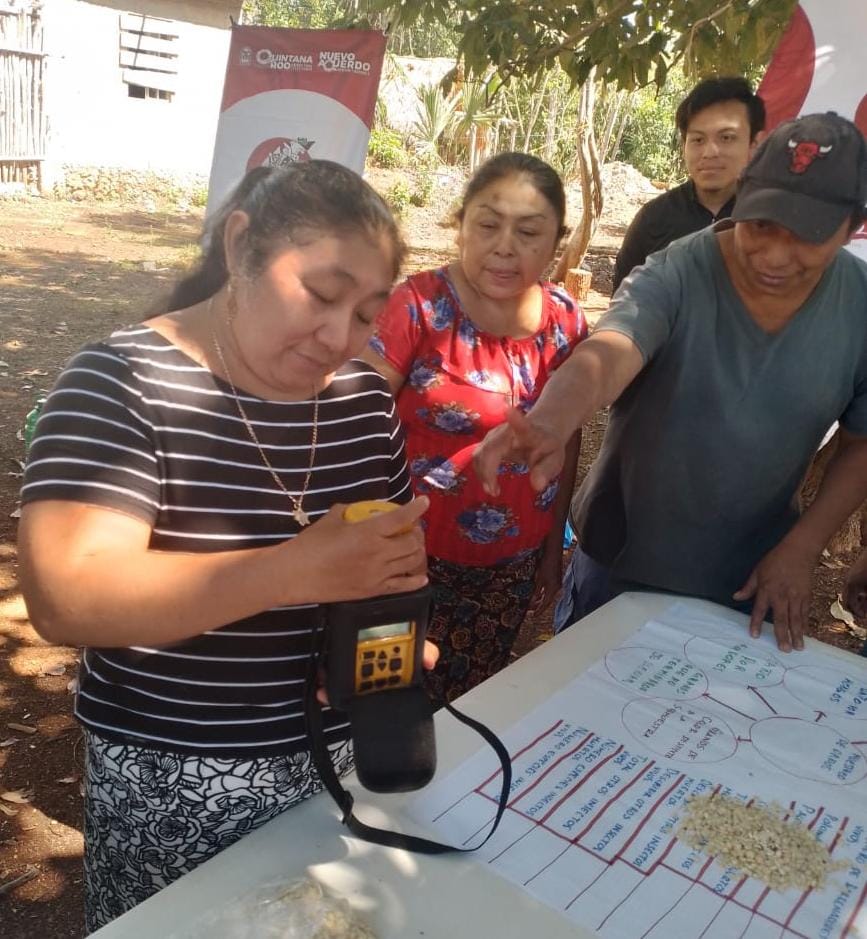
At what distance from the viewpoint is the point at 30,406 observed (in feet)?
17.8

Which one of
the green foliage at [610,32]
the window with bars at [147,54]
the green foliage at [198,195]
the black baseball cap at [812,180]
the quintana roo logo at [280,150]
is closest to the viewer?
the black baseball cap at [812,180]

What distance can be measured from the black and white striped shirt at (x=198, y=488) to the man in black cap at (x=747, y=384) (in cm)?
50

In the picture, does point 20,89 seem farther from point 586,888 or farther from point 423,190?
point 586,888

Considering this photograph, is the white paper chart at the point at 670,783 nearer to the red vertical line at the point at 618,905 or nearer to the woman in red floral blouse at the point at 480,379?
the red vertical line at the point at 618,905

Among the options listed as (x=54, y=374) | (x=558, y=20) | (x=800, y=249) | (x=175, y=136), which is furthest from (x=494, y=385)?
(x=175, y=136)

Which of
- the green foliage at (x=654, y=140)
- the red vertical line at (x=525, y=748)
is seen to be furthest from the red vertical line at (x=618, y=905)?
the green foliage at (x=654, y=140)

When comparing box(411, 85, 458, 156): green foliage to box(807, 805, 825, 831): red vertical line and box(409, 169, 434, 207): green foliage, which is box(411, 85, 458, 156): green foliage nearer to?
box(409, 169, 434, 207): green foliage

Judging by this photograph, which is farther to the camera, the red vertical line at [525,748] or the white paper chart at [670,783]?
the red vertical line at [525,748]

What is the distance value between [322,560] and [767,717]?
915 millimetres

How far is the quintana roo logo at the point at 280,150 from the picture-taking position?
4004mm

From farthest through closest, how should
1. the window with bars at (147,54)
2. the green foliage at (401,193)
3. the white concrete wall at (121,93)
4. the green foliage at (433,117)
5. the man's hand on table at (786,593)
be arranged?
the green foliage at (401,193), the green foliage at (433,117), the window with bars at (147,54), the white concrete wall at (121,93), the man's hand on table at (786,593)

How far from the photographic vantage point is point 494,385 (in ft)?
7.16

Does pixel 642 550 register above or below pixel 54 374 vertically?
above

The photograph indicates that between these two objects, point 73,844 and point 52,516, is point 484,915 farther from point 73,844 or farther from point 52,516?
point 73,844
